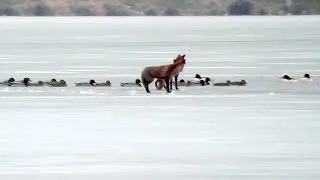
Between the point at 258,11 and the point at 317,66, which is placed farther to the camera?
the point at 258,11

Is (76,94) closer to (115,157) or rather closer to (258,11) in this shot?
(115,157)

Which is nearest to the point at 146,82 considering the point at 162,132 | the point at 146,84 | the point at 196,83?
the point at 146,84

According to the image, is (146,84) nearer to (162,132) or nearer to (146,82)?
→ (146,82)

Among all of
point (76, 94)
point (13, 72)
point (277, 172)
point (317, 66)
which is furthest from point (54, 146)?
point (317, 66)

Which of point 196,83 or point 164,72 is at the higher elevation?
point 164,72

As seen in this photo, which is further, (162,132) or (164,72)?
(164,72)

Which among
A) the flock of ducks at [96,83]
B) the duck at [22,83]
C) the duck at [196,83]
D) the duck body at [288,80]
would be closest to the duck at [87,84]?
the flock of ducks at [96,83]

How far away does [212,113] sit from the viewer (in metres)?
14.7

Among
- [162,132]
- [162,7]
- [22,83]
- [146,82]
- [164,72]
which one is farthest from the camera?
[162,7]

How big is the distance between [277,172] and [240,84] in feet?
31.5

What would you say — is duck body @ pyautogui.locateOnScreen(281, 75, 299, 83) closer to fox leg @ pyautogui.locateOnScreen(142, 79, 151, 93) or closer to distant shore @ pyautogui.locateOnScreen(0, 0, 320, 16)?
fox leg @ pyautogui.locateOnScreen(142, 79, 151, 93)

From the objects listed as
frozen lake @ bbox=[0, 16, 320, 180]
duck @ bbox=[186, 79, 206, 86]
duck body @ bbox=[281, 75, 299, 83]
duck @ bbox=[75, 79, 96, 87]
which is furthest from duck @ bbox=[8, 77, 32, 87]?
duck body @ bbox=[281, 75, 299, 83]

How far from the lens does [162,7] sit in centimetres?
15625

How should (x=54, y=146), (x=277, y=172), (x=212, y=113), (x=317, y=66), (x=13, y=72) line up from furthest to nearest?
1. (x=317, y=66)
2. (x=13, y=72)
3. (x=212, y=113)
4. (x=54, y=146)
5. (x=277, y=172)
